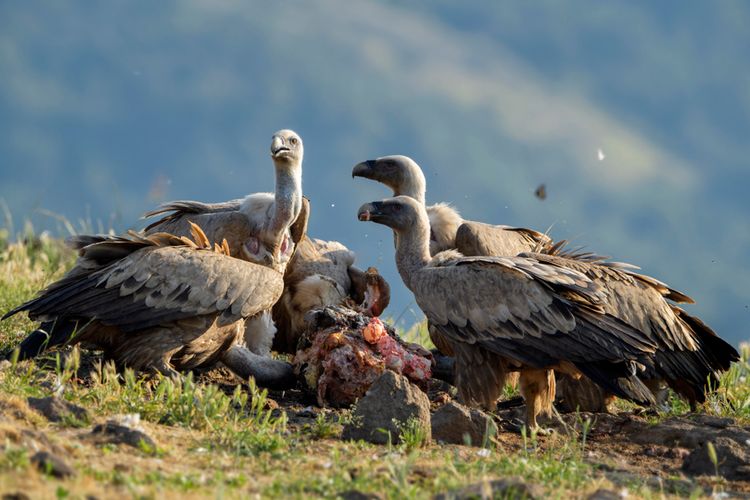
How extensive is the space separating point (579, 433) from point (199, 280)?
255 cm

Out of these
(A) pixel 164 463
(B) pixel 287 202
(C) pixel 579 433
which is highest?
(B) pixel 287 202

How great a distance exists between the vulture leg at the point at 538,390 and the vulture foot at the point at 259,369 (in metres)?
1.64

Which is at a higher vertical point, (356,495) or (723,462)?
(723,462)

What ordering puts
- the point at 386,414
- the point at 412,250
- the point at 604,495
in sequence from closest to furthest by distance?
the point at 604,495, the point at 386,414, the point at 412,250

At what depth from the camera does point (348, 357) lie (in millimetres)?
6840

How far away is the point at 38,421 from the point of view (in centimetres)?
475

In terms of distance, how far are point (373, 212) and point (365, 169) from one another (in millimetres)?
2115

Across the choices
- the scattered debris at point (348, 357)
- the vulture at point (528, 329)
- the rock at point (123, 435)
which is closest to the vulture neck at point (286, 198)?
the scattered debris at point (348, 357)

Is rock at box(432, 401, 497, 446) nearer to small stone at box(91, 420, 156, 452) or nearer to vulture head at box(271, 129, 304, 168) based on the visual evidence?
small stone at box(91, 420, 156, 452)

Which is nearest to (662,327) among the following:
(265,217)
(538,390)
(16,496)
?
(538,390)

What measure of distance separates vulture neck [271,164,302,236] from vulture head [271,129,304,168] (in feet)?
0.13

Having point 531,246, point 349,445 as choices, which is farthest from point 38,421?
point 531,246

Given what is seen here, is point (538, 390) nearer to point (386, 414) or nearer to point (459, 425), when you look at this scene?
point (459, 425)

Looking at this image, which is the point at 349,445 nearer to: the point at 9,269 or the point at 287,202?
the point at 287,202
